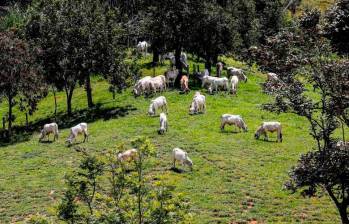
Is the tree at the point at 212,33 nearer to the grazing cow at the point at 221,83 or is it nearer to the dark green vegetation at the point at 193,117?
the dark green vegetation at the point at 193,117

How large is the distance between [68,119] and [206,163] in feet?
58.3

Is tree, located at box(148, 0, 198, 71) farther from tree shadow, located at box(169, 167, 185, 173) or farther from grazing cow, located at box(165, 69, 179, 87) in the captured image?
tree shadow, located at box(169, 167, 185, 173)

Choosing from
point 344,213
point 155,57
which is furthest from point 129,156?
point 155,57

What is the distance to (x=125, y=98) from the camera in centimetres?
4847

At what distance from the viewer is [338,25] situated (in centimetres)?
1967

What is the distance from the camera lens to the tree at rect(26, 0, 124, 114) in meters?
44.5

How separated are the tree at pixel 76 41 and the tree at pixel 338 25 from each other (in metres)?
27.3

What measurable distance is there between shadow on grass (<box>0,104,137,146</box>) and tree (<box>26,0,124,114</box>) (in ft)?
4.68

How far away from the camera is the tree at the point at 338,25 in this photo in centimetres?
1950

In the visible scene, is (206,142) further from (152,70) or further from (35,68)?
(152,70)

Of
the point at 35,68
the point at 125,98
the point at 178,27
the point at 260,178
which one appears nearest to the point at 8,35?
the point at 35,68

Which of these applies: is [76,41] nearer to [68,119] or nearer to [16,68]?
[16,68]

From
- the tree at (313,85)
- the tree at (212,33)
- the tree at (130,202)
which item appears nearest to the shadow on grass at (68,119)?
the tree at (212,33)

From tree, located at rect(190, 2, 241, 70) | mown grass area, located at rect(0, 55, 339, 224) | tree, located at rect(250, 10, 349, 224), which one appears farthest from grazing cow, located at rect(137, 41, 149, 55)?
tree, located at rect(250, 10, 349, 224)
